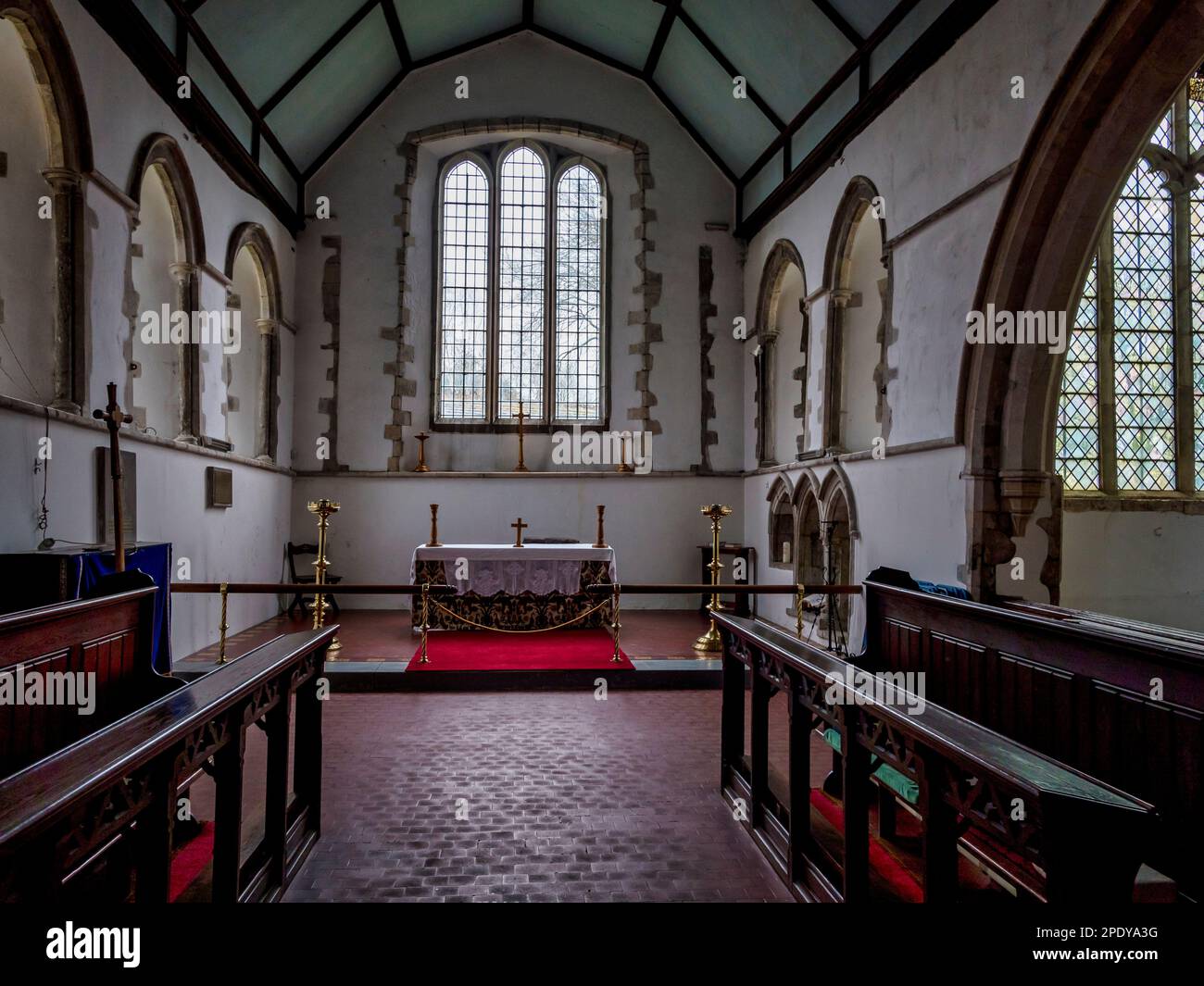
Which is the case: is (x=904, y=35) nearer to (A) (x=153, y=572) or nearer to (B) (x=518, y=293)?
(B) (x=518, y=293)

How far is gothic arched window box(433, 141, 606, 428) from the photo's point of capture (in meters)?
10.3

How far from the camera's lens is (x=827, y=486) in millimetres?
7621

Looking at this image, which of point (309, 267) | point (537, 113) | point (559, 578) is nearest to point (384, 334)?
point (309, 267)

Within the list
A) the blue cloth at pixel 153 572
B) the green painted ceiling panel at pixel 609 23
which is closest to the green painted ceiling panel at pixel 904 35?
the green painted ceiling panel at pixel 609 23

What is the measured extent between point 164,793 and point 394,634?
19.3 feet

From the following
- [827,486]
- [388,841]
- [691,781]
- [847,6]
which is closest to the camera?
[388,841]

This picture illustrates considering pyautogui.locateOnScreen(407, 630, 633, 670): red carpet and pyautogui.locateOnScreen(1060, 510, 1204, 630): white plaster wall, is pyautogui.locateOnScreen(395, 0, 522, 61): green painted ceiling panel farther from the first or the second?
pyautogui.locateOnScreen(1060, 510, 1204, 630): white plaster wall

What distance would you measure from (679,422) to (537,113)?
14.4 feet

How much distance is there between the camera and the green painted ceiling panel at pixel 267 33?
260 inches

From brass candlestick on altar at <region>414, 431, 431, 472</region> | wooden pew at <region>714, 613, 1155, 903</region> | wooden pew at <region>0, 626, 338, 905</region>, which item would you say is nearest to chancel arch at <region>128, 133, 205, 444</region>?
brass candlestick on altar at <region>414, 431, 431, 472</region>

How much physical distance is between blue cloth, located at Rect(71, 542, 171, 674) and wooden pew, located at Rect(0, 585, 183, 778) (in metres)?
1.01
